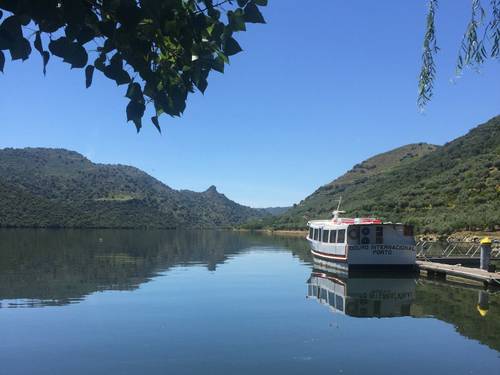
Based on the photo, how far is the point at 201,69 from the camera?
13.4 ft

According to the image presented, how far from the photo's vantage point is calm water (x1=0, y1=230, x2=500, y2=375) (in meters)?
12.8

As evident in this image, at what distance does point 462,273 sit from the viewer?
94.8 feet

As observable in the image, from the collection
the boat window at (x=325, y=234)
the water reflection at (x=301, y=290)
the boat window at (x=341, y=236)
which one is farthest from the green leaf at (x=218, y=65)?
the boat window at (x=325, y=234)

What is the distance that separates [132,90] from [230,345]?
11.9 meters

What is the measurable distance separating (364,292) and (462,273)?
22.9 feet

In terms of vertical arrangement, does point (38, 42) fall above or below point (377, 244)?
above

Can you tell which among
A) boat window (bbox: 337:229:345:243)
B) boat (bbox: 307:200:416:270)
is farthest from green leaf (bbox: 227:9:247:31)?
boat window (bbox: 337:229:345:243)

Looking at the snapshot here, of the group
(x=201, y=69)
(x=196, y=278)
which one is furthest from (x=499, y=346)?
(x=196, y=278)

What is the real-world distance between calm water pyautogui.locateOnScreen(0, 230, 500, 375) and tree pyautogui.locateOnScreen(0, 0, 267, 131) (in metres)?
9.29

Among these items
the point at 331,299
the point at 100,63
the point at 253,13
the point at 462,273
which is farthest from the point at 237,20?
the point at 462,273

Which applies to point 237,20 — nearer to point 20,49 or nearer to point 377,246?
point 20,49

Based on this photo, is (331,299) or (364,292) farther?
(364,292)

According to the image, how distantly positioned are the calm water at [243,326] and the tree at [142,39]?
929 cm

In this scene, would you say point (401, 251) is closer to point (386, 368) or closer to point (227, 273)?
point (227, 273)
